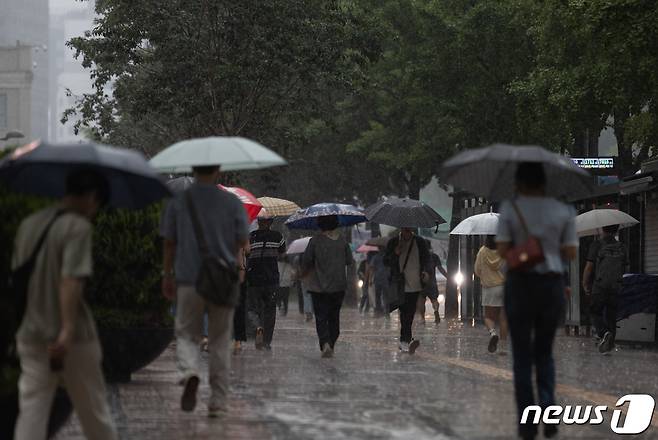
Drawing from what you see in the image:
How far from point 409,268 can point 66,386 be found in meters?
12.5

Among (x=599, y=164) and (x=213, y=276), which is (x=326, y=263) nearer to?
(x=213, y=276)

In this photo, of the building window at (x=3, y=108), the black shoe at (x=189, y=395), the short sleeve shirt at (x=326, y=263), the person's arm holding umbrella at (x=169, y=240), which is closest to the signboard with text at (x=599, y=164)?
the short sleeve shirt at (x=326, y=263)

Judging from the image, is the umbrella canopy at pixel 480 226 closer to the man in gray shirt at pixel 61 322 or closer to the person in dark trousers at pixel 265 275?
the person in dark trousers at pixel 265 275

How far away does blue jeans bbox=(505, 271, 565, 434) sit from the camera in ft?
32.2

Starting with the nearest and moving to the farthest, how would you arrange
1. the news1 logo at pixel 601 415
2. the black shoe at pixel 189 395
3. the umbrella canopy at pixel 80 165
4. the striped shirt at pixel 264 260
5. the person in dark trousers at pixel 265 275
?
the umbrella canopy at pixel 80 165 < the news1 logo at pixel 601 415 < the black shoe at pixel 189 395 < the person in dark trousers at pixel 265 275 < the striped shirt at pixel 264 260

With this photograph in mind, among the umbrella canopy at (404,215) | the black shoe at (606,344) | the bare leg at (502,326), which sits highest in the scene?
the umbrella canopy at (404,215)

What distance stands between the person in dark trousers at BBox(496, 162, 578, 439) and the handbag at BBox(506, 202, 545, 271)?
0.04 meters

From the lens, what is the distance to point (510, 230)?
9.93 m

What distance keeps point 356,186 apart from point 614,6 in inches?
1423

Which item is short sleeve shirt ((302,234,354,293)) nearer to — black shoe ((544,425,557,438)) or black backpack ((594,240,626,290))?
black backpack ((594,240,626,290))

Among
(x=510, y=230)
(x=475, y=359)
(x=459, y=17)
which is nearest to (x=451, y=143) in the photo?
(x=459, y=17)

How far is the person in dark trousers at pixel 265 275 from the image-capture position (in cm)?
2131

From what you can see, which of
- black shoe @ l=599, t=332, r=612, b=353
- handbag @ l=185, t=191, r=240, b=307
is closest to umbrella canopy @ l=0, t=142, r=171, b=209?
handbag @ l=185, t=191, r=240, b=307

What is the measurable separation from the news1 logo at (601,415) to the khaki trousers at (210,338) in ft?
7.37
